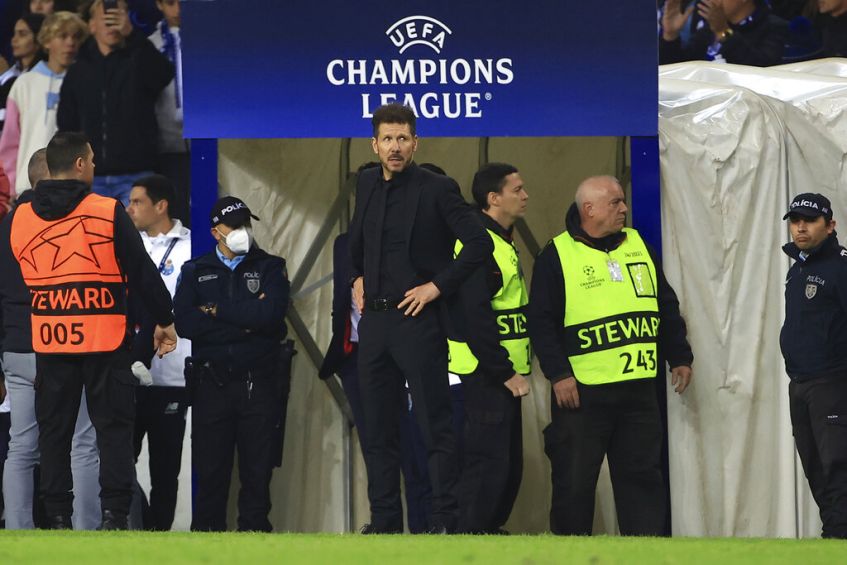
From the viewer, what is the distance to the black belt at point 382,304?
5855 millimetres

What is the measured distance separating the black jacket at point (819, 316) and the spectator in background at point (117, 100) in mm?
4069

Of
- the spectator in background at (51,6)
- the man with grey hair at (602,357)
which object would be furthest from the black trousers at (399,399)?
the spectator in background at (51,6)

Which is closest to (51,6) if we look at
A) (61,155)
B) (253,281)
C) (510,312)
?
(253,281)

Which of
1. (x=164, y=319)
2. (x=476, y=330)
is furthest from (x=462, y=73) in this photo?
(x=164, y=319)

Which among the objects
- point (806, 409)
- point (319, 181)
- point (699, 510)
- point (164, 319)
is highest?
point (319, 181)

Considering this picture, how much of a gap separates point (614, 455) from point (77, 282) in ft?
8.69

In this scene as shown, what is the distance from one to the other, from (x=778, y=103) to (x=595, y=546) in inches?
140

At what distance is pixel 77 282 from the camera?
601cm

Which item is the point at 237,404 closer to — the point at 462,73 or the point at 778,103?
the point at 462,73

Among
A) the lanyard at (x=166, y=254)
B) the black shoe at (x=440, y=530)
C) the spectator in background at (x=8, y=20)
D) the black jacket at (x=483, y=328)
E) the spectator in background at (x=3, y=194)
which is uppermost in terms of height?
the spectator in background at (x=8, y=20)

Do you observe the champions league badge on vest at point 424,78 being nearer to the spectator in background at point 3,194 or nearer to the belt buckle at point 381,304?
the belt buckle at point 381,304

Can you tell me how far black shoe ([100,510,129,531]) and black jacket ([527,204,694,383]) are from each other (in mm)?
2068

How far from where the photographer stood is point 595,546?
179 inches

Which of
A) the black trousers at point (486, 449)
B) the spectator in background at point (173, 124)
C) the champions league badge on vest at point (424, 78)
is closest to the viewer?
the black trousers at point (486, 449)
